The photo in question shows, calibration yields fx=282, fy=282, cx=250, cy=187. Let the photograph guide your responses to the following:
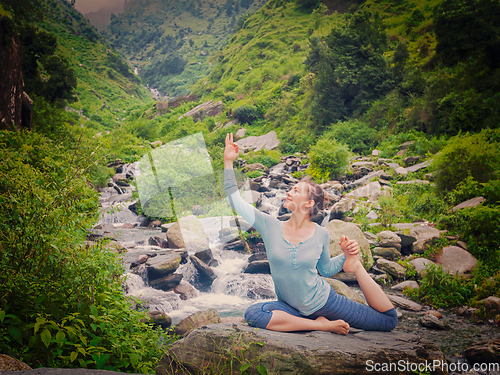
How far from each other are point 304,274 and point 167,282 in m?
3.58

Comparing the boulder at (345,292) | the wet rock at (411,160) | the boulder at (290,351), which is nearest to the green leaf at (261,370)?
the boulder at (290,351)

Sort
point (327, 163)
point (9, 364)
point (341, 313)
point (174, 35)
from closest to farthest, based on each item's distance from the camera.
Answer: point (9, 364) → point (341, 313) → point (327, 163) → point (174, 35)

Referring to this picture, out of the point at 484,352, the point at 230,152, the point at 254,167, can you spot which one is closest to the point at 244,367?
the point at 230,152

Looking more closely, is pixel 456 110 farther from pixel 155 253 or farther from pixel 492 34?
pixel 155 253

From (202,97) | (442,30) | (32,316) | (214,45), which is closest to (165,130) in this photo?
(202,97)

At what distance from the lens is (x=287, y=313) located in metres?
2.06

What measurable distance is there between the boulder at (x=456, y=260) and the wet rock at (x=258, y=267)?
3125 mm

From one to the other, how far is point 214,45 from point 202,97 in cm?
262

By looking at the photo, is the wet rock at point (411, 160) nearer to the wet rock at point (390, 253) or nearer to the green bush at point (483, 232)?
the green bush at point (483, 232)

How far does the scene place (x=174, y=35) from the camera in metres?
9.23

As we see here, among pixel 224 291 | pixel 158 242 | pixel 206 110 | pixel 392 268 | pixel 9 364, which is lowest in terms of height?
pixel 392 268

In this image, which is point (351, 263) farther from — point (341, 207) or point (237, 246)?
point (341, 207)

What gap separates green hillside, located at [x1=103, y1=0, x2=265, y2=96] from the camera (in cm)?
853

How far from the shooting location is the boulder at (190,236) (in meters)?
5.45
